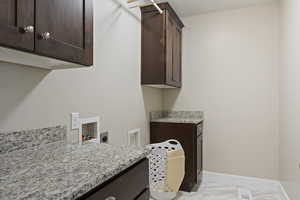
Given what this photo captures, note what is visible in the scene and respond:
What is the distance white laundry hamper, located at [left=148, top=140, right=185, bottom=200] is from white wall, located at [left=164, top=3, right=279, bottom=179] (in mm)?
1068

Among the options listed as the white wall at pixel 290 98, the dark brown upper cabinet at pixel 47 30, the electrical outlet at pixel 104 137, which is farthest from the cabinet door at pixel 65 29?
the white wall at pixel 290 98

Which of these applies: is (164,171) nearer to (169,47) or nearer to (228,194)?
(228,194)

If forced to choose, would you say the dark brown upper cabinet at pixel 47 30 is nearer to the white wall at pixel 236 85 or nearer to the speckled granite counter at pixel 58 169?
the speckled granite counter at pixel 58 169

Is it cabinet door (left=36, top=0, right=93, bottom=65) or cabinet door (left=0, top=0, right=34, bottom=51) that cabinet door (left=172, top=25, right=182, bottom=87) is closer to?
cabinet door (left=36, top=0, right=93, bottom=65)

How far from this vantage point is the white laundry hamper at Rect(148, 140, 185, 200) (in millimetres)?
2086

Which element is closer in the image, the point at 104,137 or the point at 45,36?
the point at 45,36

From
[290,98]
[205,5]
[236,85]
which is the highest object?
[205,5]

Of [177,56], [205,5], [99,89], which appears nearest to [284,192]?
[177,56]

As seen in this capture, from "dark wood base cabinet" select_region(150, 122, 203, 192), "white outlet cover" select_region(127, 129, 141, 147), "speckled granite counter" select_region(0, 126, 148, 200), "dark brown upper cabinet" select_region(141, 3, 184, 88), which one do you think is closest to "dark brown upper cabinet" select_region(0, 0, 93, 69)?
"speckled granite counter" select_region(0, 126, 148, 200)

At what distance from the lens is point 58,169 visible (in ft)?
2.61

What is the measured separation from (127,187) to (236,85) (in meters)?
2.48

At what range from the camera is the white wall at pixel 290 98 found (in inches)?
73.0

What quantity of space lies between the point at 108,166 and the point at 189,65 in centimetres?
260

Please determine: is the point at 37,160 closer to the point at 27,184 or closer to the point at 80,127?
the point at 27,184
